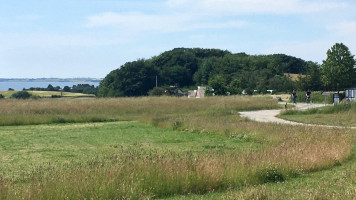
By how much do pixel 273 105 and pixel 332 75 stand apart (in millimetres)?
24298

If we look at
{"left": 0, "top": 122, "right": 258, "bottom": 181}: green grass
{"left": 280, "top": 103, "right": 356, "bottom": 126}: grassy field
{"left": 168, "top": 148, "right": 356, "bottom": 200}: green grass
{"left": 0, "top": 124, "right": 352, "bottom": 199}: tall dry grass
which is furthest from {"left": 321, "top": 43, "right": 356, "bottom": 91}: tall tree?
{"left": 168, "top": 148, "right": 356, "bottom": 200}: green grass

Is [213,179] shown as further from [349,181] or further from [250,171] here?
[349,181]

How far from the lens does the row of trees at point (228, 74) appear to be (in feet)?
228

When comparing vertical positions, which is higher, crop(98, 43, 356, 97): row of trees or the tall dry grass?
crop(98, 43, 356, 97): row of trees

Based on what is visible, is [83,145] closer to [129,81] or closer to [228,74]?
[129,81]

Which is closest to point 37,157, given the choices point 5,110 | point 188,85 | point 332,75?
point 5,110

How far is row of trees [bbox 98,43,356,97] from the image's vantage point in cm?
6938

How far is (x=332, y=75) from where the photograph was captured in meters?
66.4

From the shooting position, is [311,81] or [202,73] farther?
[202,73]

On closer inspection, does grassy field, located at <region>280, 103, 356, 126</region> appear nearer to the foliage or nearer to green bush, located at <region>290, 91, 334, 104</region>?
green bush, located at <region>290, 91, 334, 104</region>

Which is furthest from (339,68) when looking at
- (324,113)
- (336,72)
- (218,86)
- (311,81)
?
(324,113)

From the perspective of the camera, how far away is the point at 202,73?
122312 mm

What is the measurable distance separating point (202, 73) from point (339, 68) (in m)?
58.5

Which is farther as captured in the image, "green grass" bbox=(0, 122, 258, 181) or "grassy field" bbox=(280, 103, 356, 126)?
"grassy field" bbox=(280, 103, 356, 126)
